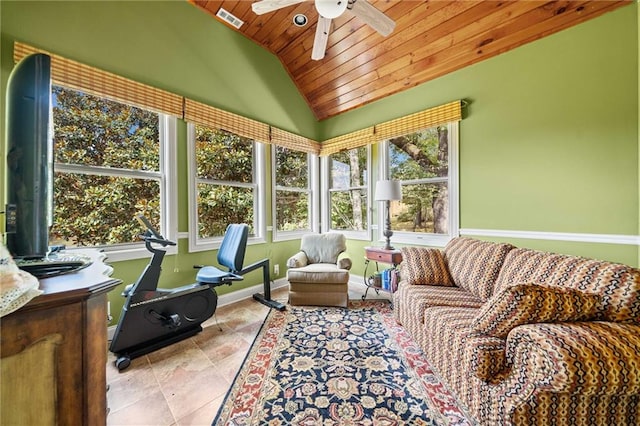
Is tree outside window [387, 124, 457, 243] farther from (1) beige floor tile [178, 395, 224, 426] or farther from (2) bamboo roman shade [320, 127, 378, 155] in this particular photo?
(1) beige floor tile [178, 395, 224, 426]

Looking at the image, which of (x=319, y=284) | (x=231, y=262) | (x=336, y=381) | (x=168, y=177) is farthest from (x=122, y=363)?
(x=319, y=284)

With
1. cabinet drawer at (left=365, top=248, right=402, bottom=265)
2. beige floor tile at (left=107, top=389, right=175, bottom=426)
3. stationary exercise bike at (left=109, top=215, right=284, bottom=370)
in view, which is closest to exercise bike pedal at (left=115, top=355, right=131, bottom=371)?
stationary exercise bike at (left=109, top=215, right=284, bottom=370)

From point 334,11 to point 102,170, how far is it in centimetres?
230

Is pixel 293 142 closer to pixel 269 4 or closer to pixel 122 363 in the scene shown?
pixel 269 4

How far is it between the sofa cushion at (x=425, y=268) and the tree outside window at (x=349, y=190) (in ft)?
4.59

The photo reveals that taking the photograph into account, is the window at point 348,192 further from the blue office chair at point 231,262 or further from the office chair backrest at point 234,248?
the office chair backrest at point 234,248

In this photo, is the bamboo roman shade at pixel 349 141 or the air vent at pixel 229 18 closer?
the air vent at pixel 229 18

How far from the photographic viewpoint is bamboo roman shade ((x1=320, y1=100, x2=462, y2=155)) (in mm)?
2779

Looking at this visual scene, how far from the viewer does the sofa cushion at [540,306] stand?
105 cm

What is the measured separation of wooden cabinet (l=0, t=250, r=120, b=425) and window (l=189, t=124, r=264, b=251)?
1.98 meters

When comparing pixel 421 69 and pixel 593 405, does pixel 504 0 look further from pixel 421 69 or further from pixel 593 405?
pixel 593 405

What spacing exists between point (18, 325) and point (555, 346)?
170 cm

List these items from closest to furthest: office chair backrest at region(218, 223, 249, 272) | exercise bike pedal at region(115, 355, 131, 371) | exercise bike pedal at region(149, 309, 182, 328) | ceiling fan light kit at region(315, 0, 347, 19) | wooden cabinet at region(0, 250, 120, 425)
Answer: wooden cabinet at region(0, 250, 120, 425)
ceiling fan light kit at region(315, 0, 347, 19)
exercise bike pedal at region(115, 355, 131, 371)
exercise bike pedal at region(149, 309, 182, 328)
office chair backrest at region(218, 223, 249, 272)

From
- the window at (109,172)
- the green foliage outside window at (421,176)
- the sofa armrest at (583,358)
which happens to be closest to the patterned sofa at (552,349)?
the sofa armrest at (583,358)
